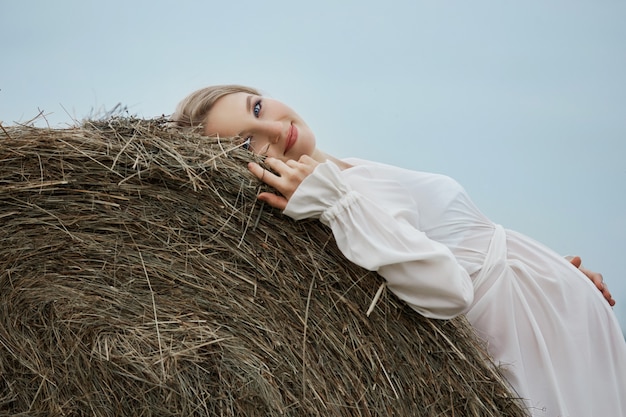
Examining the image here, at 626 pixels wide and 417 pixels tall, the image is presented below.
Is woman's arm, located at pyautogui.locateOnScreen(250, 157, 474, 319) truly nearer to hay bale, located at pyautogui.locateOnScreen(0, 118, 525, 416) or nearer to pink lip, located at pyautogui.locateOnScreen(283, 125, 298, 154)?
hay bale, located at pyautogui.locateOnScreen(0, 118, 525, 416)

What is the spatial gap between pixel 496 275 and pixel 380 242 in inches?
17.6

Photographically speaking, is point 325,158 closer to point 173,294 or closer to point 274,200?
point 274,200

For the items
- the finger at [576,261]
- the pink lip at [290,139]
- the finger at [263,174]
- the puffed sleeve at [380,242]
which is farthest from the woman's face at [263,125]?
the finger at [576,261]

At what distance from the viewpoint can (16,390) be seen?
1.96 metres

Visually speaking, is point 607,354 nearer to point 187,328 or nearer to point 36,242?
point 187,328

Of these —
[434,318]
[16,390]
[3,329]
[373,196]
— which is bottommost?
[16,390]

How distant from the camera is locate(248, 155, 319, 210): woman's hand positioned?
6.14ft

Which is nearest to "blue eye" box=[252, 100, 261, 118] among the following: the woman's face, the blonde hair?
the woman's face

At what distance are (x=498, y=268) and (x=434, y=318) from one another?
11.0 inches

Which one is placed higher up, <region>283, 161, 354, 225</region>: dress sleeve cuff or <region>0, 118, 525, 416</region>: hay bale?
<region>283, 161, 354, 225</region>: dress sleeve cuff

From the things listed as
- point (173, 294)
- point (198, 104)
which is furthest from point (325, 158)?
point (173, 294)

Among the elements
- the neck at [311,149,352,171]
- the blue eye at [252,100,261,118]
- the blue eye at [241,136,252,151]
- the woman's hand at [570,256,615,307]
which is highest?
the blue eye at [252,100,261,118]

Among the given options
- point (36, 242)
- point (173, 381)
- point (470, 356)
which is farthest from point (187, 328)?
point (470, 356)

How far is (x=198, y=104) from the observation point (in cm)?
222
